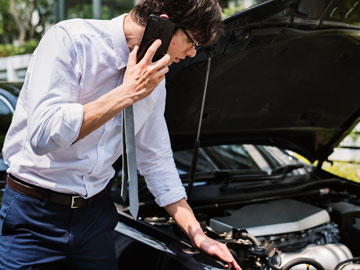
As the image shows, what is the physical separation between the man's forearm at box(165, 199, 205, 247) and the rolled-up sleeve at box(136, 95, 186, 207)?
0.10ft

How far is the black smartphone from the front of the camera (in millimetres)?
1399

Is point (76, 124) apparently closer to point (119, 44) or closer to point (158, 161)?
point (119, 44)

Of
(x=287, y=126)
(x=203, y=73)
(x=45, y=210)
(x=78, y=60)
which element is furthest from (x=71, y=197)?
(x=287, y=126)

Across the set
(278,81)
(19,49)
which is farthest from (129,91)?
(19,49)

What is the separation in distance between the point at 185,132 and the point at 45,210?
125 cm

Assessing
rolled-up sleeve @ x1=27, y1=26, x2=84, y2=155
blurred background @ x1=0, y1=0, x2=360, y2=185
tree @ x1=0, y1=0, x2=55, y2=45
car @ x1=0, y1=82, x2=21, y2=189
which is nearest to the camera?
rolled-up sleeve @ x1=27, y1=26, x2=84, y2=155

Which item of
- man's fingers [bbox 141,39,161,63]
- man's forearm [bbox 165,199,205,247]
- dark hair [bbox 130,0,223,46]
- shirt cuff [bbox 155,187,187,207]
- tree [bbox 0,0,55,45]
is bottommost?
tree [bbox 0,0,55,45]

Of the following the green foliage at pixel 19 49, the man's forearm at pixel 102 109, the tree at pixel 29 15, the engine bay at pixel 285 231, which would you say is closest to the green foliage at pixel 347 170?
the engine bay at pixel 285 231

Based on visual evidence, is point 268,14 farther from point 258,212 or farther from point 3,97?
point 3,97

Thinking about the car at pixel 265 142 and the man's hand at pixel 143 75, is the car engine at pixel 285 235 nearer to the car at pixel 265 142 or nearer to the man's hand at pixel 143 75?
the car at pixel 265 142

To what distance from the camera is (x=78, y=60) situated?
56.2 inches

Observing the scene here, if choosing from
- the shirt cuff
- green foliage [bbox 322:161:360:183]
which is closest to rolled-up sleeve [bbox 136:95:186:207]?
the shirt cuff

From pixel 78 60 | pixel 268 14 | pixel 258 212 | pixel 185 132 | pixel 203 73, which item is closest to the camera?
pixel 78 60

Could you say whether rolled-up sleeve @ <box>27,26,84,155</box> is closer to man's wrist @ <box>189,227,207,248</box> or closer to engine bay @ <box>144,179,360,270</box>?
man's wrist @ <box>189,227,207,248</box>
